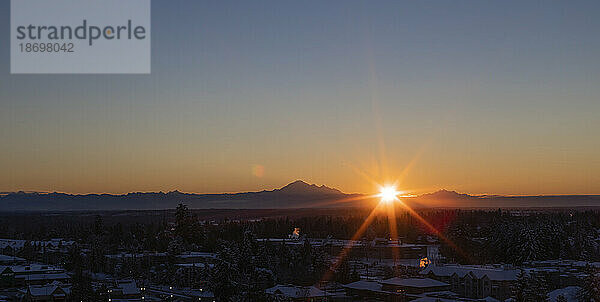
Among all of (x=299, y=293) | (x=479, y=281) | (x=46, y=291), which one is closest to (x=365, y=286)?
(x=299, y=293)

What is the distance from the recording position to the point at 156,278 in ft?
144

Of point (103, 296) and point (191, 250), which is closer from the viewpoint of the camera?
point (103, 296)

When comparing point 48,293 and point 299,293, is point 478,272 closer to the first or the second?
point 299,293

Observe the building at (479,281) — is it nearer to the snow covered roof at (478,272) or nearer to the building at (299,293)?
the snow covered roof at (478,272)

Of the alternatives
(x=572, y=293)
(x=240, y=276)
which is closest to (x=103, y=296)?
(x=240, y=276)

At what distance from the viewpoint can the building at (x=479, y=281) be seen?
1278 inches

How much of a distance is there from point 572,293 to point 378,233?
52.1 meters

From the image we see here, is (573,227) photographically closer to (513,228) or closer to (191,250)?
(513,228)

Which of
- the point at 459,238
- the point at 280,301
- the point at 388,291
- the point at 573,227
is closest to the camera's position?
the point at 280,301

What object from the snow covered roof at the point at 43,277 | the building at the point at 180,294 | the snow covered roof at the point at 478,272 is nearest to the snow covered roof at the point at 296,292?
the building at the point at 180,294

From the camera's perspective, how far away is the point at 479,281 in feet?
109

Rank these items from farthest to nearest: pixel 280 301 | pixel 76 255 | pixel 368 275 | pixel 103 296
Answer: pixel 76 255 → pixel 368 275 → pixel 103 296 → pixel 280 301

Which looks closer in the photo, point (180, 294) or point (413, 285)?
point (413, 285)

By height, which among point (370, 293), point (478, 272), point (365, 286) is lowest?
point (370, 293)
